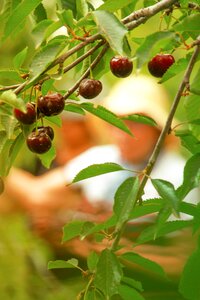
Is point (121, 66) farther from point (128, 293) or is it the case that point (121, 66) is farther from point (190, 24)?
point (128, 293)

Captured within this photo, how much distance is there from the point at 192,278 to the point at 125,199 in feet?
0.52

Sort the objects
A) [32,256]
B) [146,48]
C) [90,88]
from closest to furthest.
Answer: [146,48], [90,88], [32,256]

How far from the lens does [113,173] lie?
7.25 feet

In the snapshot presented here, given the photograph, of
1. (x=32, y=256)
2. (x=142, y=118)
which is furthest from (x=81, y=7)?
(x=32, y=256)

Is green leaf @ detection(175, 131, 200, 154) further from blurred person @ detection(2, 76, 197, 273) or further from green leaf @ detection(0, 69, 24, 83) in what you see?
blurred person @ detection(2, 76, 197, 273)

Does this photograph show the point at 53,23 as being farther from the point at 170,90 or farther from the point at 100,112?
the point at 170,90

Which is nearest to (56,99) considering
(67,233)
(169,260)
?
(67,233)

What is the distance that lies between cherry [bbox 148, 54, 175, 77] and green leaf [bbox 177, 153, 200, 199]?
11cm

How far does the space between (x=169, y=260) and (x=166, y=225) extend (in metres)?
0.60

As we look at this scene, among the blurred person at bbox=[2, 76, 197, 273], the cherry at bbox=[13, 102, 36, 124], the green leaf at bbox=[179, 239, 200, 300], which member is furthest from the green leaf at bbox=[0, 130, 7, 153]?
the blurred person at bbox=[2, 76, 197, 273]

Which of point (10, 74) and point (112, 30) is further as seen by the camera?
point (10, 74)

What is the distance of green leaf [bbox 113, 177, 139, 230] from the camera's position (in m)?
0.62

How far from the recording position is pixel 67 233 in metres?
0.74

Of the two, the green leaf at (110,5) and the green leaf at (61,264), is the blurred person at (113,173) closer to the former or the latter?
the green leaf at (61,264)
